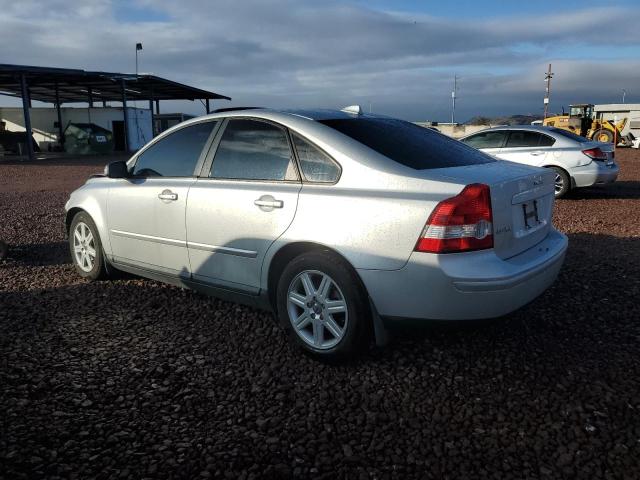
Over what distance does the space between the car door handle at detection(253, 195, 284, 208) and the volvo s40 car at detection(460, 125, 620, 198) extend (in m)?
8.27

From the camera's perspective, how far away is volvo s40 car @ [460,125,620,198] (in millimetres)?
10555

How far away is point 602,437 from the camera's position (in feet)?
8.35

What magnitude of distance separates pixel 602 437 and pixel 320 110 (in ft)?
9.15

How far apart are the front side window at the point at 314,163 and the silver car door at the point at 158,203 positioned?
0.98 meters

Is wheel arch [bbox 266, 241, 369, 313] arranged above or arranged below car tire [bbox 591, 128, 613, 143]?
below

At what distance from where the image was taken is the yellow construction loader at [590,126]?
31.4m

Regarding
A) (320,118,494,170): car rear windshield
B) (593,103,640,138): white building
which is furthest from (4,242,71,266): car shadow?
(593,103,640,138): white building

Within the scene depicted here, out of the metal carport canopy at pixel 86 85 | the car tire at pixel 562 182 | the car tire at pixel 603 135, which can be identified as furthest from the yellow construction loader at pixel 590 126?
the metal carport canopy at pixel 86 85

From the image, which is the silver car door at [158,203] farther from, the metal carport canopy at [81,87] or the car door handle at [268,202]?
the metal carport canopy at [81,87]

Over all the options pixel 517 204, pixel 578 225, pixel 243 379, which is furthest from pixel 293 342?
pixel 578 225

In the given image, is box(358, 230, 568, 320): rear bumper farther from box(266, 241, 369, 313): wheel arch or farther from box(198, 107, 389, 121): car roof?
box(198, 107, 389, 121): car roof

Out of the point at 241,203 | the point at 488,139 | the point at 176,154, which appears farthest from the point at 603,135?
the point at 241,203

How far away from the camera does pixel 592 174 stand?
10484mm

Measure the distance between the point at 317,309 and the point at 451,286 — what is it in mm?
883
